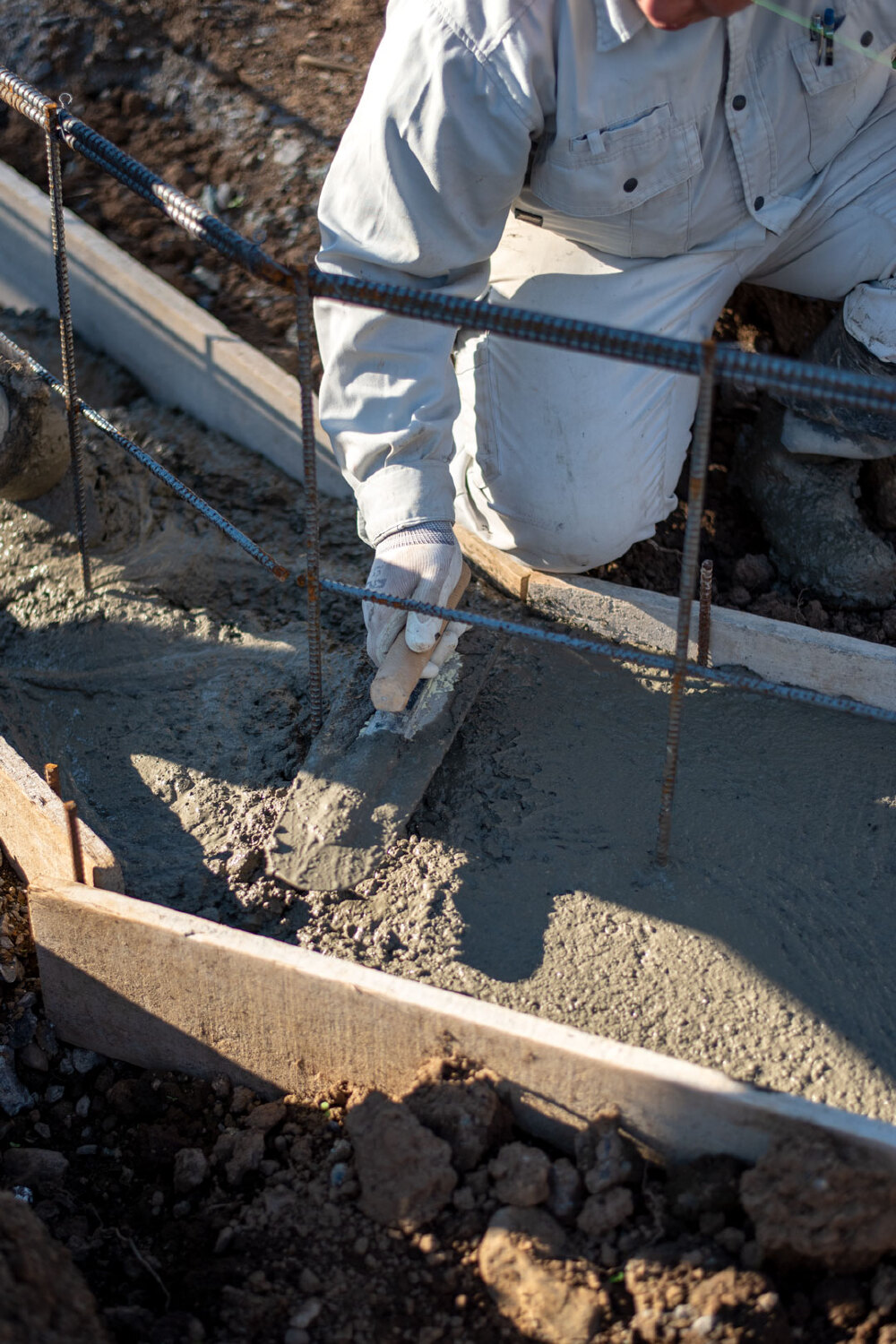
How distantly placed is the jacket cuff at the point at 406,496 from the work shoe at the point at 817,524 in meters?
1.01

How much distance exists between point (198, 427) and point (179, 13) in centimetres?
178

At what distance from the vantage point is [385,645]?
241 cm

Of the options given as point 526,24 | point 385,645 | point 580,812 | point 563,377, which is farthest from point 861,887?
point 526,24

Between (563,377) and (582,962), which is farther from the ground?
Answer: (563,377)

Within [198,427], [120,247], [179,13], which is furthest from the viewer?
[179,13]

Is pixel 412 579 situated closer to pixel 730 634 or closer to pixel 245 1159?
pixel 730 634

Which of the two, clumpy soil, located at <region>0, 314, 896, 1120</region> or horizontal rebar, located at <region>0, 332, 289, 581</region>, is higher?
horizontal rebar, located at <region>0, 332, 289, 581</region>

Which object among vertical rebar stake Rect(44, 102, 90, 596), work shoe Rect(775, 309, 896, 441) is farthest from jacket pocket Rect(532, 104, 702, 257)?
vertical rebar stake Rect(44, 102, 90, 596)

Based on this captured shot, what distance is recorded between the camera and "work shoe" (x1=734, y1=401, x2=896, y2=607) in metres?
2.91

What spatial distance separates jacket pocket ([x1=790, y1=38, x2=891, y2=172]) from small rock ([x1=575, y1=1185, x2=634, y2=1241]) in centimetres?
226

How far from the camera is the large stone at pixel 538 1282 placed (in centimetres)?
160

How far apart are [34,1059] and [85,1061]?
0.09 metres

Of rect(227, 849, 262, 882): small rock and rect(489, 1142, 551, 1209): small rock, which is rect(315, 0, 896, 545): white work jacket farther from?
rect(489, 1142, 551, 1209): small rock

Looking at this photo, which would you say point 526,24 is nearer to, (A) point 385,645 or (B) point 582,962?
(A) point 385,645
